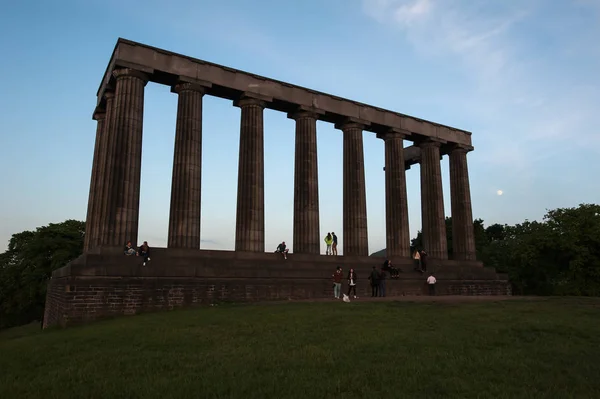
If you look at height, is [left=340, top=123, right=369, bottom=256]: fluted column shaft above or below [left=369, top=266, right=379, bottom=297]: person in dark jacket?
above

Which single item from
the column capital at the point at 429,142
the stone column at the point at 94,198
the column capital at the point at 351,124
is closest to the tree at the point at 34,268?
the stone column at the point at 94,198

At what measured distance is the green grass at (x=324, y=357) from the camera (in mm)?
9555

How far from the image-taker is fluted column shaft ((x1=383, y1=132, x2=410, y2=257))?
42469 millimetres

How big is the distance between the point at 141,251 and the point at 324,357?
19.3 meters

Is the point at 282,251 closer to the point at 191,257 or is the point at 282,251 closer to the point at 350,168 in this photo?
the point at 191,257

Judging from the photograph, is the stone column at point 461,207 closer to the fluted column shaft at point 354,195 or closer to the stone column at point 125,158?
the fluted column shaft at point 354,195

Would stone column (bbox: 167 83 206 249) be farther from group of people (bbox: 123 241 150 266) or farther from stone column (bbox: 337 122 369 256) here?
stone column (bbox: 337 122 369 256)

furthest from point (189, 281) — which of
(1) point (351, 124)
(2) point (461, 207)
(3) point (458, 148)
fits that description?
(3) point (458, 148)

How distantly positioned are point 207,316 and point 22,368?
28.5 feet

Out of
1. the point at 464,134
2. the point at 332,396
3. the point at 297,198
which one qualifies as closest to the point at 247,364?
the point at 332,396

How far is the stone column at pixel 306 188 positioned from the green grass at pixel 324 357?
17279mm

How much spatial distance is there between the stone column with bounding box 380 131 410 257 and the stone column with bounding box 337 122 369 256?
366 cm

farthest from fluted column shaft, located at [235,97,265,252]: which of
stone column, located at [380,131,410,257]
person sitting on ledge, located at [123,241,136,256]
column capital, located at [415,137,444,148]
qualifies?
column capital, located at [415,137,444,148]

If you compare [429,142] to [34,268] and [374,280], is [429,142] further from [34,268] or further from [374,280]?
[34,268]
